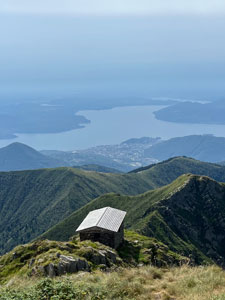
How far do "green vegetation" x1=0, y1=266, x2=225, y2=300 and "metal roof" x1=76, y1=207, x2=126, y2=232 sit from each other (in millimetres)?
23251

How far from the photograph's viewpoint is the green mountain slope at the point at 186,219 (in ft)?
346

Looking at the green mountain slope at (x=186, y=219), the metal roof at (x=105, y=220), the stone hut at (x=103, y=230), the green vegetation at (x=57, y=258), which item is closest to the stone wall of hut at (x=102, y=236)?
the stone hut at (x=103, y=230)

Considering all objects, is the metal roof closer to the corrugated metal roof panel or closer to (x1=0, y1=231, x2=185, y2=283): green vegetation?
the corrugated metal roof panel

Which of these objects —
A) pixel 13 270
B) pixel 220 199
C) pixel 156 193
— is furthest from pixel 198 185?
pixel 13 270

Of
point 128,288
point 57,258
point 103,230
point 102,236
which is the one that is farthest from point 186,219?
point 128,288

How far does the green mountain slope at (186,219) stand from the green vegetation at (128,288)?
7873 centimetres

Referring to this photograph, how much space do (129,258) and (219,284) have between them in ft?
79.9

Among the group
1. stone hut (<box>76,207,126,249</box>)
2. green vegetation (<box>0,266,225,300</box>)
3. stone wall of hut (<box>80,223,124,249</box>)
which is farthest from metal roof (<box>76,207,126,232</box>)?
green vegetation (<box>0,266,225,300</box>)

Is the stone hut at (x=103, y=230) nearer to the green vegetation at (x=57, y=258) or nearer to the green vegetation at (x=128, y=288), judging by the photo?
the green vegetation at (x=57, y=258)

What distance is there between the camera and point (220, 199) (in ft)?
415

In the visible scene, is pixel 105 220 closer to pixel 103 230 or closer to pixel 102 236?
pixel 103 230

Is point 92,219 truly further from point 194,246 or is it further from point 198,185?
point 198,185

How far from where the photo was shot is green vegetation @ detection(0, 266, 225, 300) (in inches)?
706

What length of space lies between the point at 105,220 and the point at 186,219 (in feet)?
249
